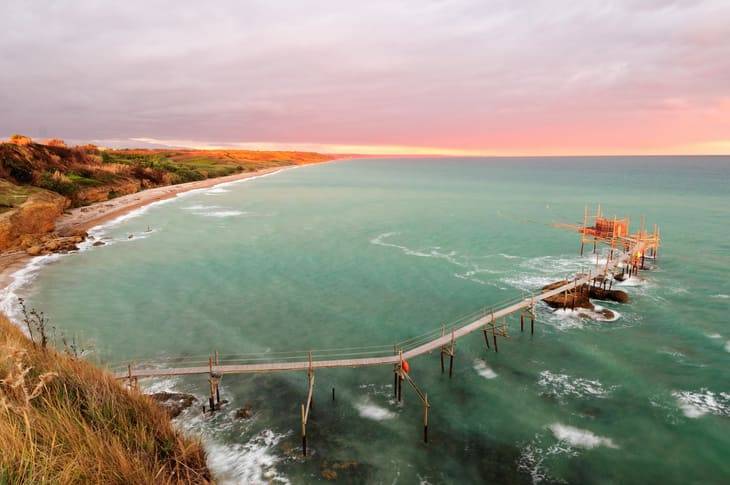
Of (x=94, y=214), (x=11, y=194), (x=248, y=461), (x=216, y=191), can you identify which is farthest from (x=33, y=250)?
(x=216, y=191)

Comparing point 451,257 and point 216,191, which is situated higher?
point 216,191

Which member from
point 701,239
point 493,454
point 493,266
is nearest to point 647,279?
point 493,266

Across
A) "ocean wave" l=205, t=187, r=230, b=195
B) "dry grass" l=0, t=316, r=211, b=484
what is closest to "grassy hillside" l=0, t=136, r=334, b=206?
"ocean wave" l=205, t=187, r=230, b=195

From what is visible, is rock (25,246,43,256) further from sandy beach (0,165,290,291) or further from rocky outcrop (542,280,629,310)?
rocky outcrop (542,280,629,310)

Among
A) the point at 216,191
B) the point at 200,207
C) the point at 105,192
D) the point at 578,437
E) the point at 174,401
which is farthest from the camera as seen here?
the point at 216,191

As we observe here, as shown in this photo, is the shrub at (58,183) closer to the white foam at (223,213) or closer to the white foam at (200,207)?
the white foam at (200,207)

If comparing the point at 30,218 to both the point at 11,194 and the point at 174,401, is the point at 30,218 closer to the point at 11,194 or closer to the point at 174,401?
the point at 11,194
